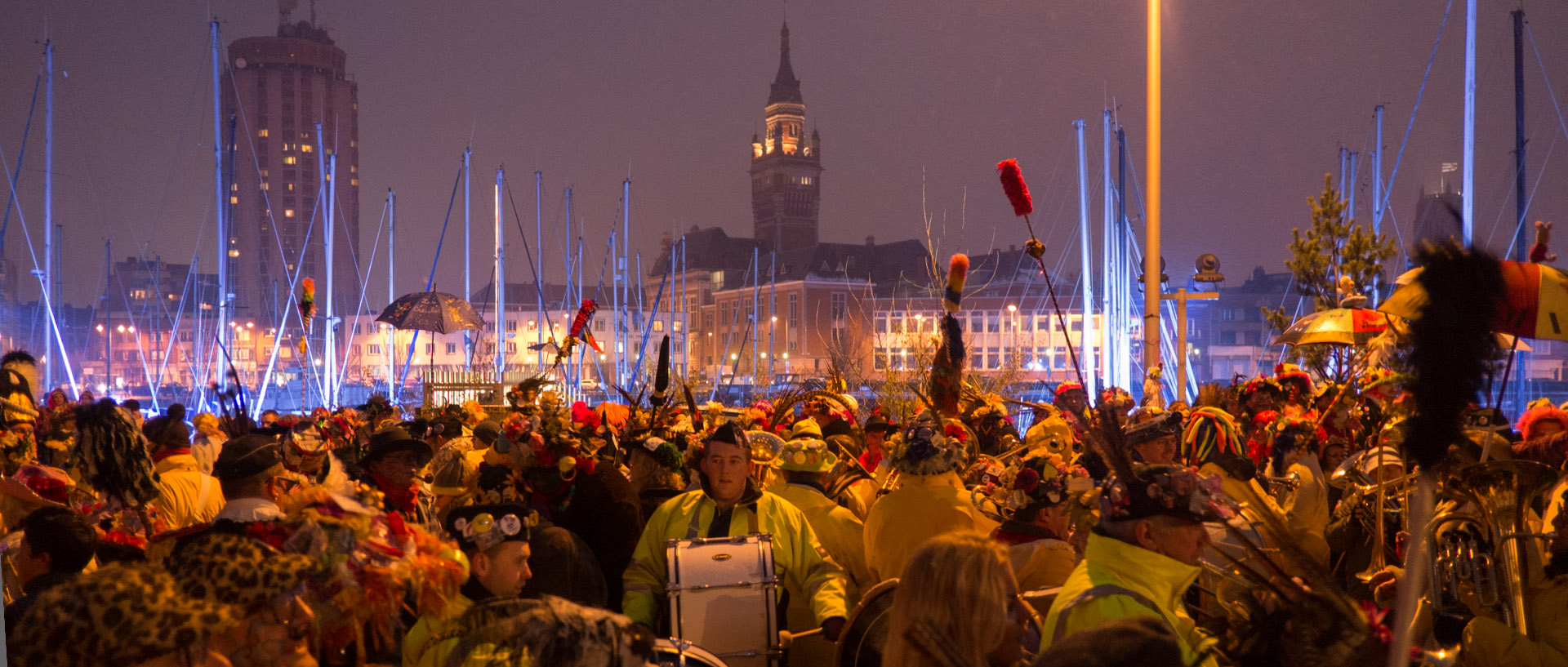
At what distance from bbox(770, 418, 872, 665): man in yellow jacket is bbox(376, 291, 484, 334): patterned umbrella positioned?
37.0 ft

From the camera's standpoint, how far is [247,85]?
121 m

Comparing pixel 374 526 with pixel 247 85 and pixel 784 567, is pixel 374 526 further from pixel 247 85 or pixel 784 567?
pixel 247 85

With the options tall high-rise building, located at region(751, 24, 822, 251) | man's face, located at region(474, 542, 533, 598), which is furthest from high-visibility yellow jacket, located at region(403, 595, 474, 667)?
tall high-rise building, located at region(751, 24, 822, 251)

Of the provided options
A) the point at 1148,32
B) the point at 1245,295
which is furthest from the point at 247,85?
the point at 1148,32

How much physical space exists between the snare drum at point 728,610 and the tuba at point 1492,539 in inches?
109

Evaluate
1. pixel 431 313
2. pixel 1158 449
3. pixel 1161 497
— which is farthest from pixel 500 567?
pixel 431 313

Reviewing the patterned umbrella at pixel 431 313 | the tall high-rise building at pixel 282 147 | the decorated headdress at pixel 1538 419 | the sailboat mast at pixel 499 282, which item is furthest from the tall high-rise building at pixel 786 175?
the decorated headdress at pixel 1538 419

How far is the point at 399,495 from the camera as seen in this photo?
5.61 m

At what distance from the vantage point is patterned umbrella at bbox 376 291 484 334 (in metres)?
16.9

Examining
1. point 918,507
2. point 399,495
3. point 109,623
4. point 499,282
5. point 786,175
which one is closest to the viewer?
point 109,623

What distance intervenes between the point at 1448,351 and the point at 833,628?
9.95ft

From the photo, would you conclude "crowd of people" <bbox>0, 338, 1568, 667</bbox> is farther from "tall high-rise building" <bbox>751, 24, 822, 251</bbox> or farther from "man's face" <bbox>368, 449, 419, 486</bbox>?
"tall high-rise building" <bbox>751, 24, 822, 251</bbox>

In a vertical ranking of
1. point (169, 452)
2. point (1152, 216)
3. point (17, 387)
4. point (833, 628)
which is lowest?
point (833, 628)

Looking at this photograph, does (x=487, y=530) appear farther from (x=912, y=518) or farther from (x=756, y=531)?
(x=912, y=518)
